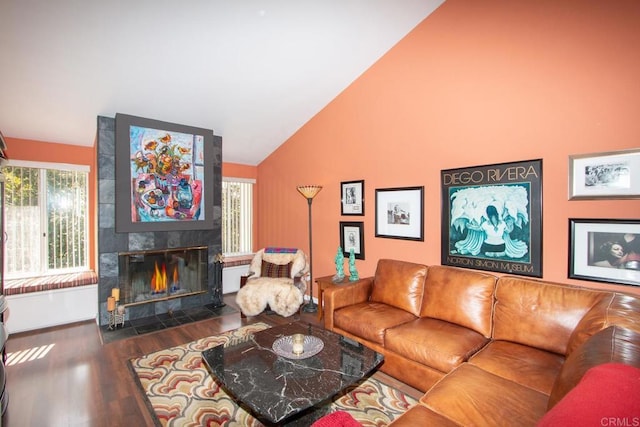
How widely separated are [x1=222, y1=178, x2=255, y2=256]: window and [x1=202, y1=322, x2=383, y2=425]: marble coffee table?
11.5 feet

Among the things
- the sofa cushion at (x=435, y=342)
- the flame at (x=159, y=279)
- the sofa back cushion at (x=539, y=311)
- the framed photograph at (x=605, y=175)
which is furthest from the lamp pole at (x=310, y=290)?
the framed photograph at (x=605, y=175)

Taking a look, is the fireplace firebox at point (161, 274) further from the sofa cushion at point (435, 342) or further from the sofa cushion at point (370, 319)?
the sofa cushion at point (435, 342)

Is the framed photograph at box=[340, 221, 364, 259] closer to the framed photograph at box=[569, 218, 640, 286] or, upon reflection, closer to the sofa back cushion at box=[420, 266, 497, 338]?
the sofa back cushion at box=[420, 266, 497, 338]

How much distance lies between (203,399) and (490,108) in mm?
3443

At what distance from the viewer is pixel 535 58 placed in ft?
8.05

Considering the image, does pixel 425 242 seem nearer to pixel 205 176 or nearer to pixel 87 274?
pixel 205 176

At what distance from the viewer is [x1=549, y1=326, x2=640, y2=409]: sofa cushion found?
116 centimetres

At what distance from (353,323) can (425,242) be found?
1.18 meters

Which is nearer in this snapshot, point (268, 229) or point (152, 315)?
point (152, 315)

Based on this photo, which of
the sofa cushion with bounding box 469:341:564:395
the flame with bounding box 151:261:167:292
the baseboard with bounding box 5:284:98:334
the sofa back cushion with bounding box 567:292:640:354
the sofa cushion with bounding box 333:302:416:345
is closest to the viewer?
the sofa back cushion with bounding box 567:292:640:354

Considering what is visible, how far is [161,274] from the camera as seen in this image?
4266 millimetres

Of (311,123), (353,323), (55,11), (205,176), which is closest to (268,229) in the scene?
(205,176)

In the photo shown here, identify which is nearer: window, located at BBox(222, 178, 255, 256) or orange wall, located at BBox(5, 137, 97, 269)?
orange wall, located at BBox(5, 137, 97, 269)

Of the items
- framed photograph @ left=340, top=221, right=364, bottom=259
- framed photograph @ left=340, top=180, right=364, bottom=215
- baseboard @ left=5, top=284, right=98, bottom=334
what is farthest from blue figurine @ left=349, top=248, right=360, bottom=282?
baseboard @ left=5, top=284, right=98, bottom=334
